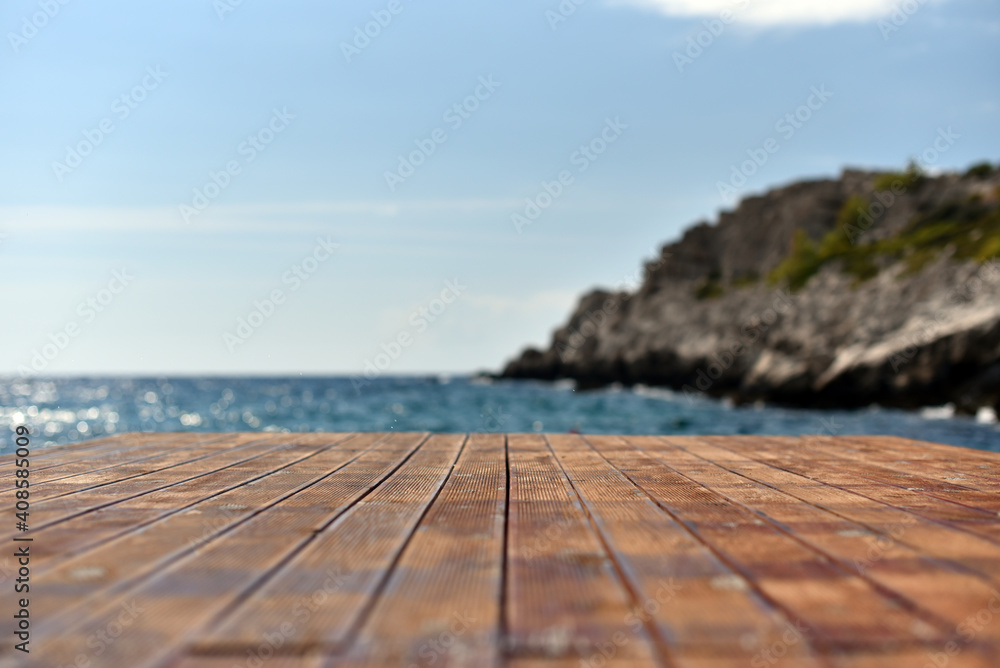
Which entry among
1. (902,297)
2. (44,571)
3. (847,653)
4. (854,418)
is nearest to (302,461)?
(44,571)

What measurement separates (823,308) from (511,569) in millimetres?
34097

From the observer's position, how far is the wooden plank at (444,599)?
173cm

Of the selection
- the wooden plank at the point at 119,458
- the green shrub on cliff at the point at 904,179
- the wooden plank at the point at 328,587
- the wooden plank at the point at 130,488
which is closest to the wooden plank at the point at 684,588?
the wooden plank at the point at 328,587

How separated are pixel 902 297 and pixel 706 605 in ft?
99.6

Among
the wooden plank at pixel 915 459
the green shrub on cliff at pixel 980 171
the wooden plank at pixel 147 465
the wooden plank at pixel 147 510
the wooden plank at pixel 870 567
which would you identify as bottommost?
the wooden plank at pixel 870 567

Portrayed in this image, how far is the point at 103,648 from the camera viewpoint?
1773 millimetres

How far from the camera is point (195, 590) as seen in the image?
2.16m

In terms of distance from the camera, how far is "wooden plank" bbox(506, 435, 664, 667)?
1745 mm

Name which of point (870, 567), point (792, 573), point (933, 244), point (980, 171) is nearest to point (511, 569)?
point (792, 573)

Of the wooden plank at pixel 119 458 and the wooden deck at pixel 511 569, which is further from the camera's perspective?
the wooden plank at pixel 119 458

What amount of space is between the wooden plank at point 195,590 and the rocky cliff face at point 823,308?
902 inches

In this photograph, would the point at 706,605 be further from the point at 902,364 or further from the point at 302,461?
the point at 902,364

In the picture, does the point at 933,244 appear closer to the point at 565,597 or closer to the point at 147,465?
the point at 147,465

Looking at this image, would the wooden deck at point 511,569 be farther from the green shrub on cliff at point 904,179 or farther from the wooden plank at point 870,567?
the green shrub on cliff at point 904,179
